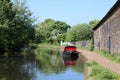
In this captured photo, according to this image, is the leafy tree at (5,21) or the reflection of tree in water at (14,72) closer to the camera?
the reflection of tree in water at (14,72)

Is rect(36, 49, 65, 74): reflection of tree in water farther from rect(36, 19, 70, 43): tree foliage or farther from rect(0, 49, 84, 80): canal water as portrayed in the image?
rect(36, 19, 70, 43): tree foliage

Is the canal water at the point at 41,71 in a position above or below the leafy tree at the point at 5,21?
below

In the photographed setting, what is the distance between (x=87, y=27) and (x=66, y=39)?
8.30 m

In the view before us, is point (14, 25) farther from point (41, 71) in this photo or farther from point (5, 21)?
point (41, 71)

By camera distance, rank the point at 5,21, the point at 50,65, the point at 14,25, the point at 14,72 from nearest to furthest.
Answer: the point at 14,72 < the point at 50,65 < the point at 5,21 < the point at 14,25

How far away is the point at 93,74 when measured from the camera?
2066cm

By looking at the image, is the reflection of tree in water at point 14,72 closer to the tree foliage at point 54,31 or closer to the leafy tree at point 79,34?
the leafy tree at point 79,34

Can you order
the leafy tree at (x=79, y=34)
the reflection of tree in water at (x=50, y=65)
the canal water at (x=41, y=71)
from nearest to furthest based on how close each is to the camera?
the canal water at (x=41, y=71) < the reflection of tree in water at (x=50, y=65) < the leafy tree at (x=79, y=34)

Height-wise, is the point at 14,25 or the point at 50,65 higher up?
the point at 14,25

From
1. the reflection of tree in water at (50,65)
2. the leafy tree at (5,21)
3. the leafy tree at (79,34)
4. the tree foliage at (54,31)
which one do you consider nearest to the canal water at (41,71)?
the reflection of tree in water at (50,65)

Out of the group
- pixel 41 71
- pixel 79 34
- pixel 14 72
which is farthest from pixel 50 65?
pixel 79 34

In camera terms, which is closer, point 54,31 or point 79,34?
point 79,34

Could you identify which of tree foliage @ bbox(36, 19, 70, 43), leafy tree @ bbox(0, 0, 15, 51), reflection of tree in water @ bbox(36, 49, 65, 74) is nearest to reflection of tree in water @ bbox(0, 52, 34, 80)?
reflection of tree in water @ bbox(36, 49, 65, 74)

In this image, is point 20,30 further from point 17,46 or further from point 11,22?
point 11,22
